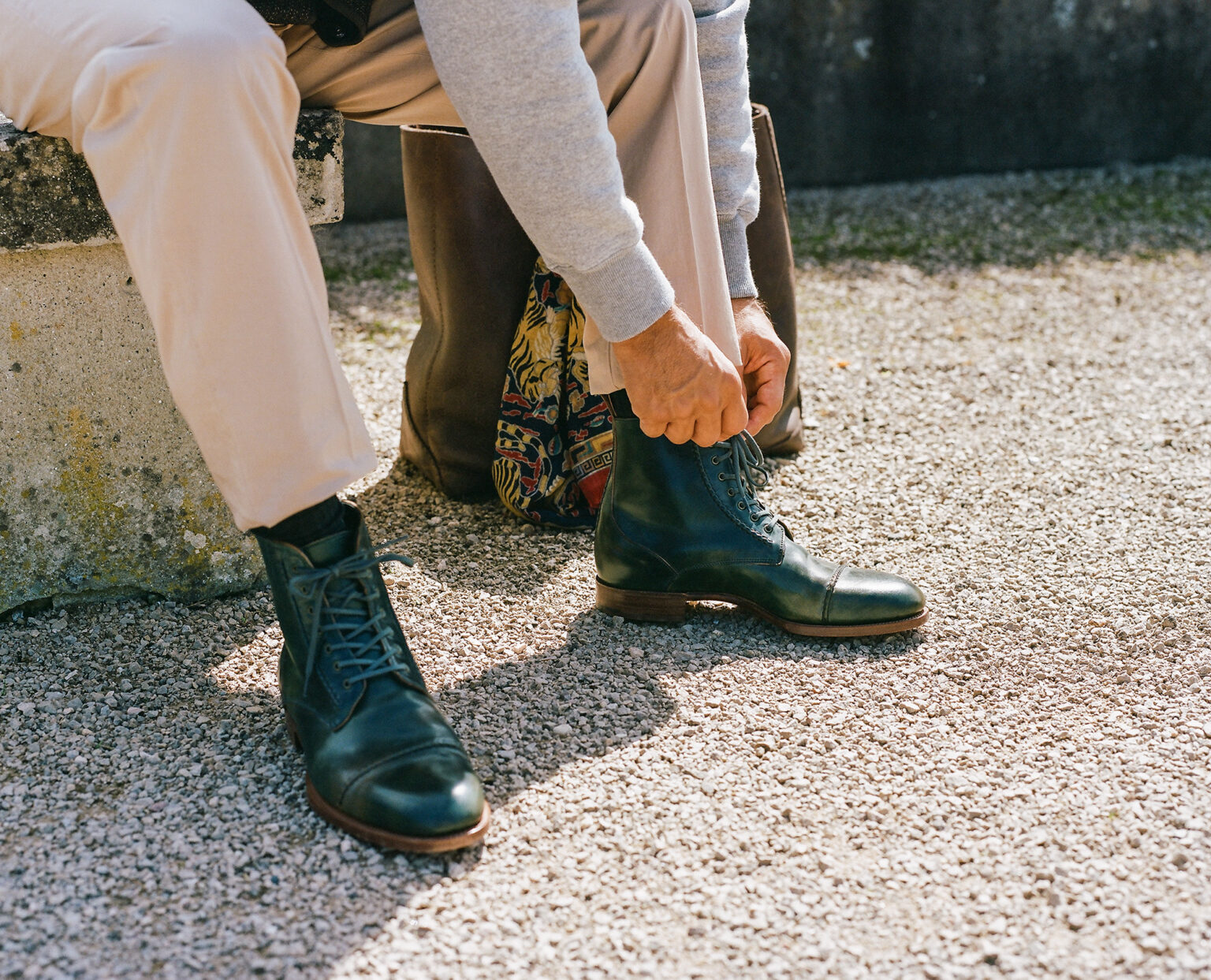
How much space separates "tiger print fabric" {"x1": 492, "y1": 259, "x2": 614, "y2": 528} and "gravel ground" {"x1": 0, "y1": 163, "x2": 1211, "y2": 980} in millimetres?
94

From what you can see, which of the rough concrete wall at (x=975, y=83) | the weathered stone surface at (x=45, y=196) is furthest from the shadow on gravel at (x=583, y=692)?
the rough concrete wall at (x=975, y=83)

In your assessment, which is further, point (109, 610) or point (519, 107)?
point (109, 610)

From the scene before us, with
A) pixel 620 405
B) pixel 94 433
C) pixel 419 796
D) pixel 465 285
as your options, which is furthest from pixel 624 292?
pixel 94 433

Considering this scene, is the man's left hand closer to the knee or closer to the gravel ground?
the gravel ground

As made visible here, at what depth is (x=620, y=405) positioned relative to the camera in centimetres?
190

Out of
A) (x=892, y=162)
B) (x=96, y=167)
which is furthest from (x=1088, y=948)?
(x=892, y=162)

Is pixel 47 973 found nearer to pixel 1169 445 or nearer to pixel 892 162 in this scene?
pixel 1169 445

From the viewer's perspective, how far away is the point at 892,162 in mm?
5148

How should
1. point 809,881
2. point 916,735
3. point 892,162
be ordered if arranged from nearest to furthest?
point 809,881, point 916,735, point 892,162

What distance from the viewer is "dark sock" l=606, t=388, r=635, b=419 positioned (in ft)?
6.19

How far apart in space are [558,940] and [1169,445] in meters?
2.01

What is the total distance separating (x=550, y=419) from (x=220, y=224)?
101 centimetres

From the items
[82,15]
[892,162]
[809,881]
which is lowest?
[809,881]

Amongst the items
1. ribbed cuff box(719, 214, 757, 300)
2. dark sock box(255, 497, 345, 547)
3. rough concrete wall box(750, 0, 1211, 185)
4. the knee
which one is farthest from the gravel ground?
rough concrete wall box(750, 0, 1211, 185)
